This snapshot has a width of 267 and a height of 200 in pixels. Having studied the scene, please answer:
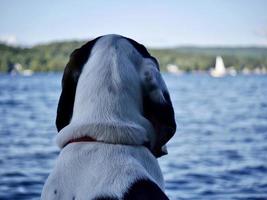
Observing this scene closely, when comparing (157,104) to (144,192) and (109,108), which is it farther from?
(144,192)

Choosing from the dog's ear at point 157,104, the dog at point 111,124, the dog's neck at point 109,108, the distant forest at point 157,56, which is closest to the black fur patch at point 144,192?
the dog at point 111,124

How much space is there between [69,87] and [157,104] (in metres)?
0.46

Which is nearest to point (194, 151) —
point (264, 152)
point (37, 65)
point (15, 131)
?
point (264, 152)

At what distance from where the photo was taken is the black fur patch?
7.73 feet

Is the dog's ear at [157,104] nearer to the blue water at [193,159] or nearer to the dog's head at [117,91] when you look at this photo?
the dog's head at [117,91]

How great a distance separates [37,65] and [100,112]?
91.8 meters

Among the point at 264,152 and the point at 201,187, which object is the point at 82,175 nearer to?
the point at 201,187

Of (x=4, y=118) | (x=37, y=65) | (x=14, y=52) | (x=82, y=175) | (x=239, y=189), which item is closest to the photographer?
(x=82, y=175)

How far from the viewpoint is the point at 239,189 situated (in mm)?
9789

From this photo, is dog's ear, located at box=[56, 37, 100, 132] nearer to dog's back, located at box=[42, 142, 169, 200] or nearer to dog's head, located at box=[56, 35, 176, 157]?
dog's head, located at box=[56, 35, 176, 157]

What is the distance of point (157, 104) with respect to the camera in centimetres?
264

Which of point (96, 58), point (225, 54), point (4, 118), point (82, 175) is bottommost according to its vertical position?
point (225, 54)

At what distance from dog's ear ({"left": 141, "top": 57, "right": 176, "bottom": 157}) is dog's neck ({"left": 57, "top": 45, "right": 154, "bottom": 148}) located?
34 millimetres

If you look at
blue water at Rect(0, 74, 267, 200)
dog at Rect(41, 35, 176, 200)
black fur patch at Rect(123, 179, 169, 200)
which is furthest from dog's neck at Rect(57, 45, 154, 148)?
blue water at Rect(0, 74, 267, 200)
